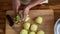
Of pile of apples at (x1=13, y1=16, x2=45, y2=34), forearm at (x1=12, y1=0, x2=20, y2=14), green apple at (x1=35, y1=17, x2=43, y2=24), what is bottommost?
pile of apples at (x1=13, y1=16, x2=45, y2=34)

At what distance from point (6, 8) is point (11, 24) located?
0.31 ft

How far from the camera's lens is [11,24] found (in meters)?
1.10

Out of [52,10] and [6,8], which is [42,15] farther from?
[6,8]

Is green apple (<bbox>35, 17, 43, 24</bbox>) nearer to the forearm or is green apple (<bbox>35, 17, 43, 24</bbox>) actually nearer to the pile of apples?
the pile of apples

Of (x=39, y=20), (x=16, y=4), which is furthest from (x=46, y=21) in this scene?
→ (x=16, y=4)

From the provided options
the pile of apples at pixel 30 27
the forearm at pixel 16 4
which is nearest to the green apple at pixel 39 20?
the pile of apples at pixel 30 27

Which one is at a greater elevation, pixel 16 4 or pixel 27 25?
pixel 16 4

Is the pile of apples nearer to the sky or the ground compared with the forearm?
nearer to the ground

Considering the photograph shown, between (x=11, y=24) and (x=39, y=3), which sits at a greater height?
(x=39, y=3)

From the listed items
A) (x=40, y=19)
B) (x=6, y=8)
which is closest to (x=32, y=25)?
(x=40, y=19)

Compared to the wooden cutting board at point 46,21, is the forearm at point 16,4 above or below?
above

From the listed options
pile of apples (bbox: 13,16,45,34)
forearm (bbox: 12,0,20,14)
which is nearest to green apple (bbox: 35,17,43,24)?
pile of apples (bbox: 13,16,45,34)

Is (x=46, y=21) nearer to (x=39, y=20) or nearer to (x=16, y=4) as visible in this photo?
(x=39, y=20)

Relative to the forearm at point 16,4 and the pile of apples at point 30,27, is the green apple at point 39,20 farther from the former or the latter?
the forearm at point 16,4
